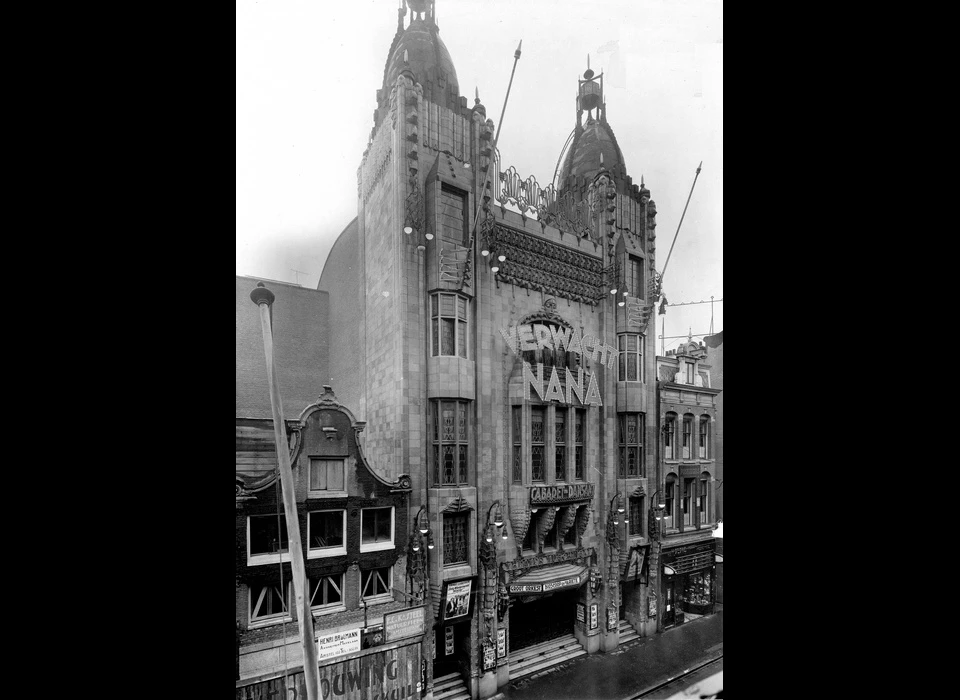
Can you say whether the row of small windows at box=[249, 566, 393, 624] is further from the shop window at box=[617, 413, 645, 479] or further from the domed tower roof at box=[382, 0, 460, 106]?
the domed tower roof at box=[382, 0, 460, 106]

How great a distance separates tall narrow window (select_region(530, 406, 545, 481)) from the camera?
189 inches

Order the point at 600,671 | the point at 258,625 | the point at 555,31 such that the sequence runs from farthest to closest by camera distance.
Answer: the point at 600,671 < the point at 555,31 < the point at 258,625

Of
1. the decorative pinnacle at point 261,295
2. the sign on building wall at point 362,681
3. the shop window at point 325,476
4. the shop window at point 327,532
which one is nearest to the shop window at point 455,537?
the sign on building wall at point 362,681

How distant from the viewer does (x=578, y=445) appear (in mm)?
5059

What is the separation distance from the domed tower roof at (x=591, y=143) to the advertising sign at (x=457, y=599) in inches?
143

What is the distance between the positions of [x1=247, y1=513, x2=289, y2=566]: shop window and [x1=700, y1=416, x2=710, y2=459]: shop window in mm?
3993

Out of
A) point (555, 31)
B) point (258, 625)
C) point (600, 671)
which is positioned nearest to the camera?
point (258, 625)

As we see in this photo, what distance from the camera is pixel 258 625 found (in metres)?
3.88

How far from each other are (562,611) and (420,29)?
5.19 metres

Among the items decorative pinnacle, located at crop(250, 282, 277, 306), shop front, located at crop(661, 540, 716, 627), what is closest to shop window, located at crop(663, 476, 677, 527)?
shop front, located at crop(661, 540, 716, 627)

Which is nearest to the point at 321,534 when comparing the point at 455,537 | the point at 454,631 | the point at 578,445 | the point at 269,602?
the point at 269,602

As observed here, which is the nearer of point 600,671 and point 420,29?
point 420,29
